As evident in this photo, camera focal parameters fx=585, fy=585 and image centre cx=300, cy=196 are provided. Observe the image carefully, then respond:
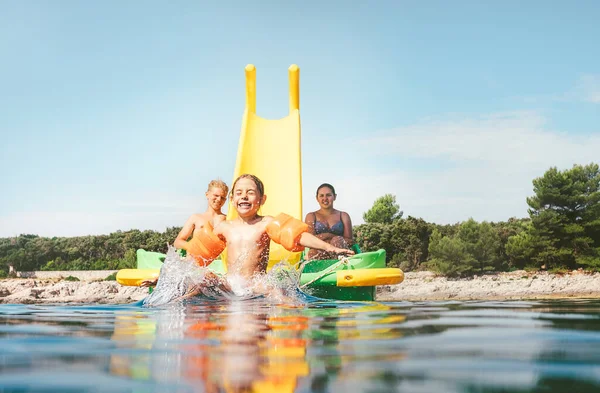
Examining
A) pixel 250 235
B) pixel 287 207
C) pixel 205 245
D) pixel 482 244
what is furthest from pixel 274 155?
pixel 482 244

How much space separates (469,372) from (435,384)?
0.16 meters

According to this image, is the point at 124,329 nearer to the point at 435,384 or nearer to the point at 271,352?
the point at 271,352

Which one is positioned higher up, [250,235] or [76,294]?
[250,235]

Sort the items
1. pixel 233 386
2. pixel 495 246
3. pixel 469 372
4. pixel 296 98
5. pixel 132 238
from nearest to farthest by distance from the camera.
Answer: pixel 233 386
pixel 469 372
pixel 296 98
pixel 495 246
pixel 132 238

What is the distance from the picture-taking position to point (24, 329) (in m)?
2.33

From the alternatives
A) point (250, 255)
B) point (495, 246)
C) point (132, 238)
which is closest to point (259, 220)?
point (250, 255)

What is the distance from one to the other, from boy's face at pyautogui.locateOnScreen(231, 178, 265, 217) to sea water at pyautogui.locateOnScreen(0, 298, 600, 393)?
2.19 metres

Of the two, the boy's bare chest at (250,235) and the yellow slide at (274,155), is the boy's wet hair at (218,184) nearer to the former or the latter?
the yellow slide at (274,155)

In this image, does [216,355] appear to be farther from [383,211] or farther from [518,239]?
[383,211]

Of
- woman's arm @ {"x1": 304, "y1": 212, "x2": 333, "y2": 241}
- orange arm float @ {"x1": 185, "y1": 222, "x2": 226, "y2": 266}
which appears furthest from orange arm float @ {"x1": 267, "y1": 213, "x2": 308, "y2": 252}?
woman's arm @ {"x1": 304, "y1": 212, "x2": 333, "y2": 241}

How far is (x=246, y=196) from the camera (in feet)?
15.1

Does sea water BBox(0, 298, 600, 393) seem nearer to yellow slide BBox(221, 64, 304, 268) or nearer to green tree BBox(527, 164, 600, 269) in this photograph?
yellow slide BBox(221, 64, 304, 268)

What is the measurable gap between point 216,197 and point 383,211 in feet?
78.9

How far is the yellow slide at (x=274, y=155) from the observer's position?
7.48 meters
